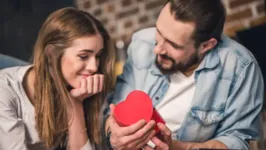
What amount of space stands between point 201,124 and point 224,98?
0.28 feet

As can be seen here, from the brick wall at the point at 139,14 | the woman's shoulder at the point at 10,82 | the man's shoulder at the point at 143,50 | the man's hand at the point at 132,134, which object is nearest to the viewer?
the man's hand at the point at 132,134

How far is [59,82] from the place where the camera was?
1.03 metres

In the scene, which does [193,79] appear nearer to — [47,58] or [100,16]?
[47,58]

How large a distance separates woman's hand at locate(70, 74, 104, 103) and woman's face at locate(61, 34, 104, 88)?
0.06 feet

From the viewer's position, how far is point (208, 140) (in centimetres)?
105

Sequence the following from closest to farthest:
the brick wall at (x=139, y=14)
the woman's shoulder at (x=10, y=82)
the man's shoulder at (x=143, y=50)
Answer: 1. the woman's shoulder at (x=10, y=82)
2. the man's shoulder at (x=143, y=50)
3. the brick wall at (x=139, y=14)

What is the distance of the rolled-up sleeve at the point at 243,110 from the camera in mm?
1033

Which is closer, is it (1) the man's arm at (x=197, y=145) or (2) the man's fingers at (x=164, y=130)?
(2) the man's fingers at (x=164, y=130)

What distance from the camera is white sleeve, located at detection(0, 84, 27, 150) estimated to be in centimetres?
95

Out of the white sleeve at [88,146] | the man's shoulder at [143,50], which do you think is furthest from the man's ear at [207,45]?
the white sleeve at [88,146]

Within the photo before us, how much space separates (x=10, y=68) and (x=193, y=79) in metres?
0.46

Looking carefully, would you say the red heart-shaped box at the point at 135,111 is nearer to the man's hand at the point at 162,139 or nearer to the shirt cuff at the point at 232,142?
the man's hand at the point at 162,139

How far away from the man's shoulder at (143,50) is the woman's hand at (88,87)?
145mm

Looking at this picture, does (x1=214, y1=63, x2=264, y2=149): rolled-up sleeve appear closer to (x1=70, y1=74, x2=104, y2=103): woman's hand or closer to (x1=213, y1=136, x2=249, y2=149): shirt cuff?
(x1=213, y1=136, x2=249, y2=149): shirt cuff
